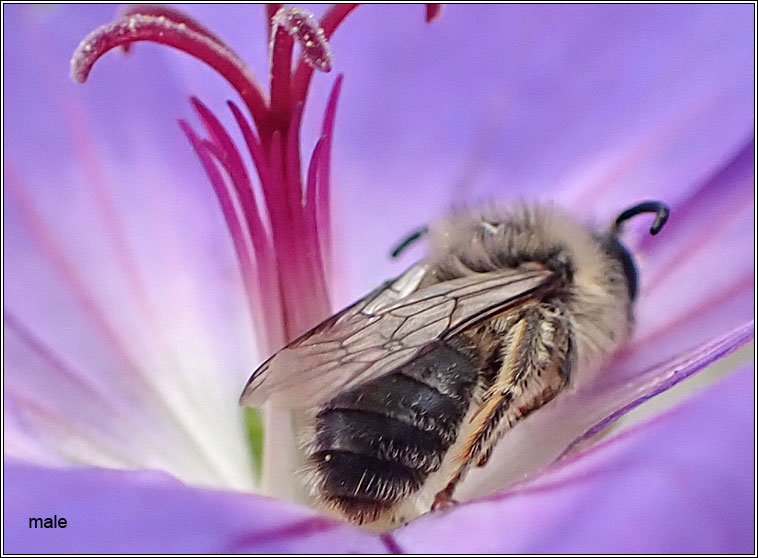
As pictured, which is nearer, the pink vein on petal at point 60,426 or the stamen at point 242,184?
the stamen at point 242,184

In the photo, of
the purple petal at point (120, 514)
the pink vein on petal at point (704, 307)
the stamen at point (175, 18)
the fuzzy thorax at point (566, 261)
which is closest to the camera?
the purple petal at point (120, 514)

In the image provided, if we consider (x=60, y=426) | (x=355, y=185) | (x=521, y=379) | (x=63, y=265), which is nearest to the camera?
(x=521, y=379)

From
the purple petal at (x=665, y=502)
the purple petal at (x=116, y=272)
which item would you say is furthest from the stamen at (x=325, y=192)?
the purple petal at (x=665, y=502)

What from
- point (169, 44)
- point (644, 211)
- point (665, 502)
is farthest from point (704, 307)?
point (169, 44)

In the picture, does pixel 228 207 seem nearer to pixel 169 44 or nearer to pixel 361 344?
pixel 169 44

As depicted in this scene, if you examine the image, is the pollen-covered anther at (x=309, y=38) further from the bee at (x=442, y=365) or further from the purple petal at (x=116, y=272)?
the purple petal at (x=116, y=272)

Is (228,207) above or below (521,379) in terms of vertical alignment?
above

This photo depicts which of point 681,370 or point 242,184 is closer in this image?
point 681,370
